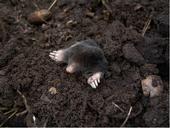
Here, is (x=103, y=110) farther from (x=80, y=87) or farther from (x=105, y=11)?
(x=105, y=11)

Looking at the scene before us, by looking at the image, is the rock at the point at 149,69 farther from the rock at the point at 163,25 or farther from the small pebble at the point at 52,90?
the small pebble at the point at 52,90

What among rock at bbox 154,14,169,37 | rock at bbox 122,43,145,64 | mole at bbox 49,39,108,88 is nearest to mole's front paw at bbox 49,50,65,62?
mole at bbox 49,39,108,88

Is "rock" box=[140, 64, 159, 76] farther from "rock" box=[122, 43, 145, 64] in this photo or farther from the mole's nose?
the mole's nose

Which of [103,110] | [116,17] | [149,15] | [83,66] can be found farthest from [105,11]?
[103,110]

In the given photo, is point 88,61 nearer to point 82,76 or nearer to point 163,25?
point 82,76

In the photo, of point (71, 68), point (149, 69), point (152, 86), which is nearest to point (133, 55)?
point (149, 69)
